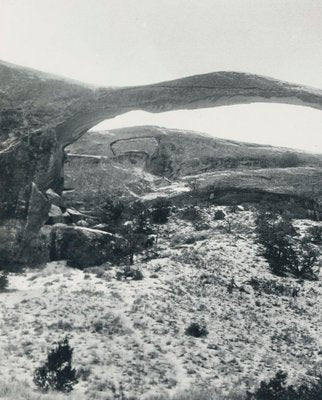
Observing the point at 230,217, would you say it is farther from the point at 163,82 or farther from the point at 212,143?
the point at 163,82

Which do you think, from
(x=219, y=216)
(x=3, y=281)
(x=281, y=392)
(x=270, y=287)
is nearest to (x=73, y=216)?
(x=219, y=216)

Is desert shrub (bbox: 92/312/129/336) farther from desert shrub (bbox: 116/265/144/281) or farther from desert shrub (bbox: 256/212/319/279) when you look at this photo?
desert shrub (bbox: 256/212/319/279)

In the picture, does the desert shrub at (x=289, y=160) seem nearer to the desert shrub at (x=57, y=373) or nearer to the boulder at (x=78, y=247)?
the boulder at (x=78, y=247)

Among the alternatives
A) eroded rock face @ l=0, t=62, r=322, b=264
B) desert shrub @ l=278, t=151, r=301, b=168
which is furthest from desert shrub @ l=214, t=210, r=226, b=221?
eroded rock face @ l=0, t=62, r=322, b=264

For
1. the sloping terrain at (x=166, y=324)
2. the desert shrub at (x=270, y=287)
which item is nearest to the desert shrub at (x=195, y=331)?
the sloping terrain at (x=166, y=324)

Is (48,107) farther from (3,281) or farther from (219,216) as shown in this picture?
(219,216)

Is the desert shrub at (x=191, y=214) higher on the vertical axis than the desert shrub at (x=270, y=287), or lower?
higher
